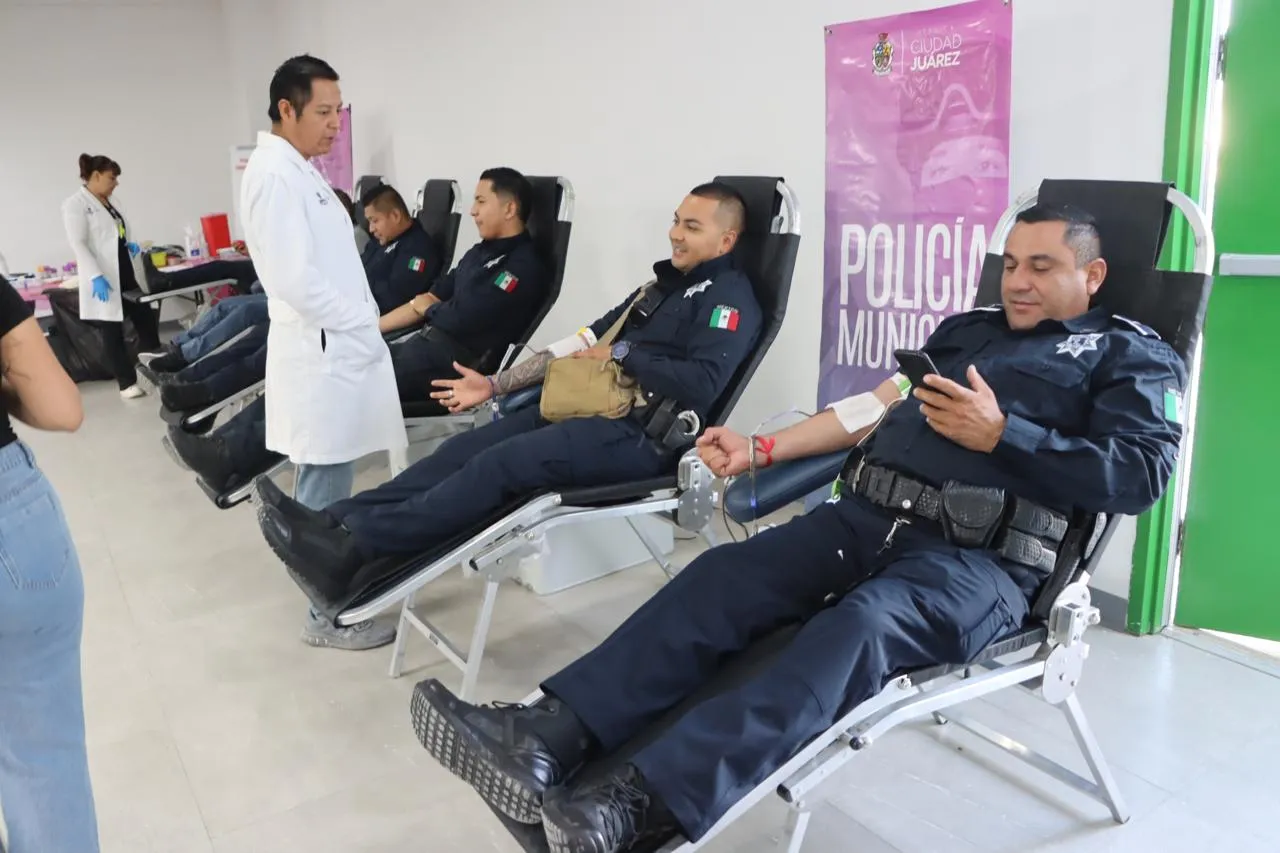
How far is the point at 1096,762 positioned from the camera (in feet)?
6.15

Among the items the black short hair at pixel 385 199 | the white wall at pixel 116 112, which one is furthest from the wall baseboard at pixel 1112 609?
the white wall at pixel 116 112

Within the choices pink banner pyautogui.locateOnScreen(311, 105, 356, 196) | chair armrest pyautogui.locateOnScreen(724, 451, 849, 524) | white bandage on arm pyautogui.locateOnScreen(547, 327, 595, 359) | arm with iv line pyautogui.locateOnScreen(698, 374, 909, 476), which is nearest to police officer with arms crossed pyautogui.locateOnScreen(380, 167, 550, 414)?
white bandage on arm pyautogui.locateOnScreen(547, 327, 595, 359)

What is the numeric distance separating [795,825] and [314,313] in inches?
68.3

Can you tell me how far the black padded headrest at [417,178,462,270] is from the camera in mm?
4445

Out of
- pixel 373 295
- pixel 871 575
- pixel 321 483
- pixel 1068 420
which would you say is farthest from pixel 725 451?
pixel 373 295

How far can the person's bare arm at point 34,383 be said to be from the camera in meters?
1.36

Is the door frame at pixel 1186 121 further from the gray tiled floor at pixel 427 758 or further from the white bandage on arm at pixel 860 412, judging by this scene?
the white bandage on arm at pixel 860 412

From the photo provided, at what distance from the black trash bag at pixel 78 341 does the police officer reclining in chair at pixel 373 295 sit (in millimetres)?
1881

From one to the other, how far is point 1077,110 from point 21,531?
8.14ft

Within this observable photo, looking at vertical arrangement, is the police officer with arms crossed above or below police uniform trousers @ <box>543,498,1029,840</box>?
above

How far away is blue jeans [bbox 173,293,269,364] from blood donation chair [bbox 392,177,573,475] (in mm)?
1479

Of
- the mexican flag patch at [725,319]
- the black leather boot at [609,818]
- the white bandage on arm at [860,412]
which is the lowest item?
the black leather boot at [609,818]

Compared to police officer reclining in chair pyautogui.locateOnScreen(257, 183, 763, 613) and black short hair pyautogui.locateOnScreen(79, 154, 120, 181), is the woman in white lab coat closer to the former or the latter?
black short hair pyautogui.locateOnScreen(79, 154, 120, 181)

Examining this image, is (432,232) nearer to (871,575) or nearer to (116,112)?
(871,575)
